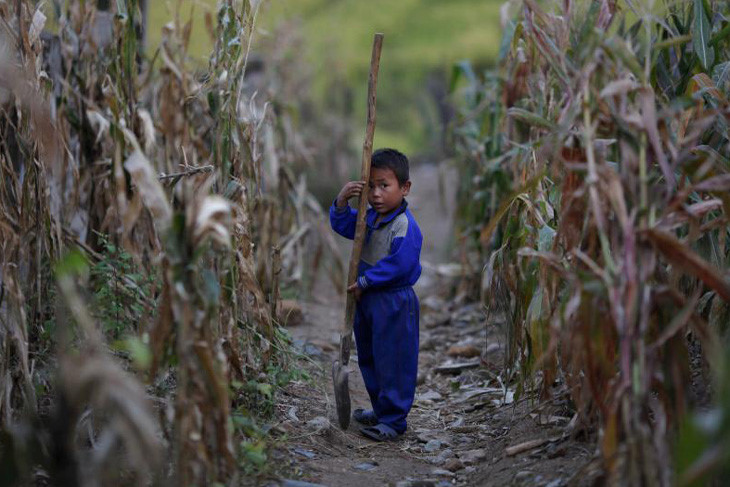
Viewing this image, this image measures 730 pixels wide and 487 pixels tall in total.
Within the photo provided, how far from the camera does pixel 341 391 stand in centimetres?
302

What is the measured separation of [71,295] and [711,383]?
1.74 metres

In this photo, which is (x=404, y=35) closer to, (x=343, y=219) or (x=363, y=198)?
(x=343, y=219)

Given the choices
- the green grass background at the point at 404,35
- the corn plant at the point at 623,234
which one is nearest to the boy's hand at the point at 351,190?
the corn plant at the point at 623,234

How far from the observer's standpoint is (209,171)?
2.92 m

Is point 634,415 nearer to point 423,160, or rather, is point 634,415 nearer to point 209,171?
point 209,171

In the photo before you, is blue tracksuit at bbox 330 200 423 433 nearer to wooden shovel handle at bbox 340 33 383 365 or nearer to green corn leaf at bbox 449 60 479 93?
wooden shovel handle at bbox 340 33 383 365

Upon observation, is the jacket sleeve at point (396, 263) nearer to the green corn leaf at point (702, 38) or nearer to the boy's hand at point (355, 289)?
the boy's hand at point (355, 289)

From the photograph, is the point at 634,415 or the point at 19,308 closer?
the point at 634,415

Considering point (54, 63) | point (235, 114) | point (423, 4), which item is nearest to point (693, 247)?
point (235, 114)

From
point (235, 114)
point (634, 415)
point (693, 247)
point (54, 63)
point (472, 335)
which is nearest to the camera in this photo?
point (634, 415)

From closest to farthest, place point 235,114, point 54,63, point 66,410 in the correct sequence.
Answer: point 66,410 → point 235,114 → point 54,63

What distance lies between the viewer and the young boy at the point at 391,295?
3035 millimetres

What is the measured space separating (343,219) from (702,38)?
1434 millimetres

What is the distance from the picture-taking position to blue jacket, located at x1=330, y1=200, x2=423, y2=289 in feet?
9.77
